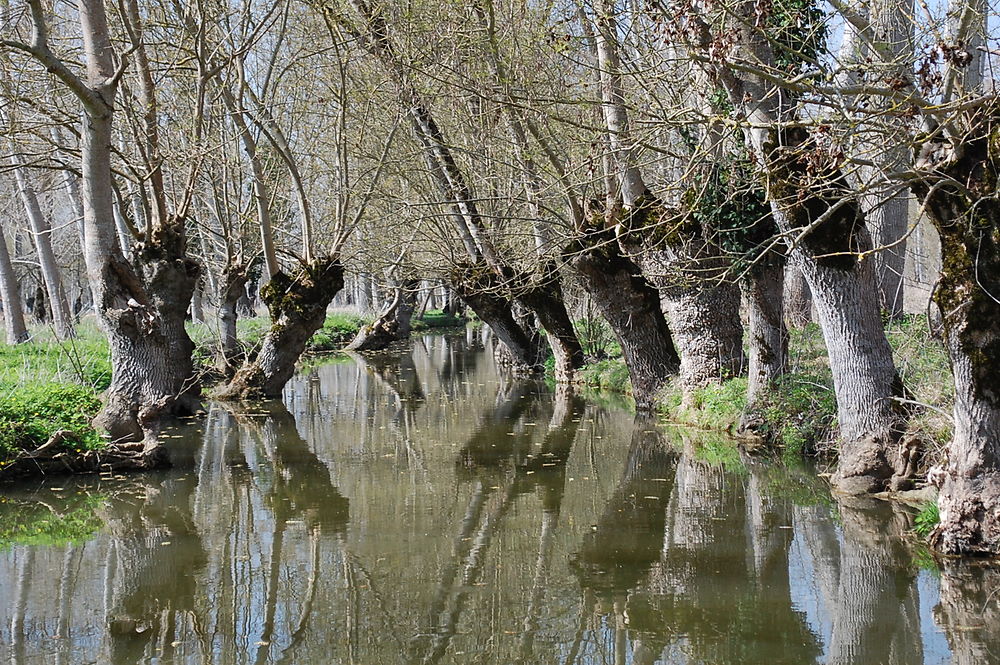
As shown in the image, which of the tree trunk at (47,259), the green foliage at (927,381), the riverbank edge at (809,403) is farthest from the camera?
the tree trunk at (47,259)

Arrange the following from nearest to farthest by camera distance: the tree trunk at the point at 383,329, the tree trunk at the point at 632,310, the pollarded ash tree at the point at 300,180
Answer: the tree trunk at the point at 632,310
the pollarded ash tree at the point at 300,180
the tree trunk at the point at 383,329

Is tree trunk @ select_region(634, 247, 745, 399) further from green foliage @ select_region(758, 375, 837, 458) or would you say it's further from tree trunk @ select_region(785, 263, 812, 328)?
tree trunk @ select_region(785, 263, 812, 328)

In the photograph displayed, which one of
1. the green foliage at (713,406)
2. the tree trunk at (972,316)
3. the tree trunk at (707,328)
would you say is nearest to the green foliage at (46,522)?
the tree trunk at (972,316)

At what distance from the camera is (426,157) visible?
19234mm

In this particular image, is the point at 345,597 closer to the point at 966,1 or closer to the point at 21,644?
the point at 21,644

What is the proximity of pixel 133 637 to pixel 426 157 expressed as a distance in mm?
13777

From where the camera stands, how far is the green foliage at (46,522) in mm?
9234

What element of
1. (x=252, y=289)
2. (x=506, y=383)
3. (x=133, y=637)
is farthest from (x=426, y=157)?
(x=252, y=289)

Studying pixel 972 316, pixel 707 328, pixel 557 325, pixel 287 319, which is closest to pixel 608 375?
pixel 557 325

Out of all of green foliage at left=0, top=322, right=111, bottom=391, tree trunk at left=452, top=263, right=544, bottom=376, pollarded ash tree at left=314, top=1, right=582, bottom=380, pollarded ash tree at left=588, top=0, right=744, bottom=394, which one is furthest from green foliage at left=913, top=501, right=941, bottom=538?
tree trunk at left=452, top=263, right=544, bottom=376

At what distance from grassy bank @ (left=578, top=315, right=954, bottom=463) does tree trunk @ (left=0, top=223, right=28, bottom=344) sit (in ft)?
50.3

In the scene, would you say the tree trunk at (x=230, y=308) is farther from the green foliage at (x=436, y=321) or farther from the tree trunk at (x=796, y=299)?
the green foliage at (x=436, y=321)

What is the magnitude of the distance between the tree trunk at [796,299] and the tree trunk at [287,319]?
9014 mm

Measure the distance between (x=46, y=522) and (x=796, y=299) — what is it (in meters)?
15.6
